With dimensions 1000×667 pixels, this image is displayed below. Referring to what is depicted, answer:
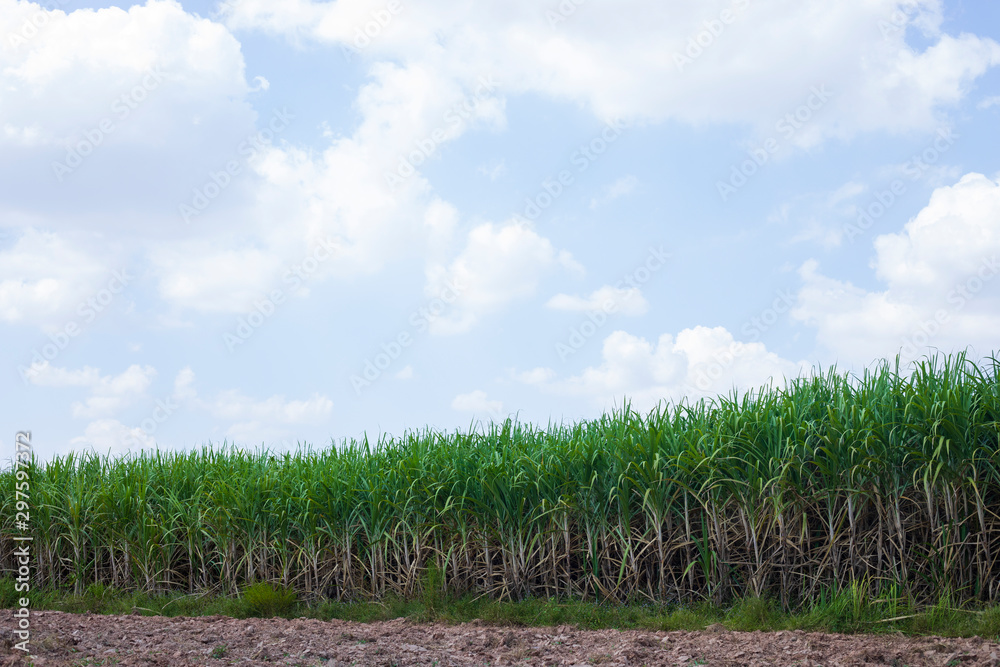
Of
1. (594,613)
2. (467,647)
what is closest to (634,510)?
(594,613)

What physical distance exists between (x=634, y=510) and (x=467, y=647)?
6.13ft

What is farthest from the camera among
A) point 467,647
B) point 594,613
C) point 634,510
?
point 634,510

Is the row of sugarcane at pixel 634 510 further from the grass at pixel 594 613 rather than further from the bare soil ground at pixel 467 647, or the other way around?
the bare soil ground at pixel 467 647

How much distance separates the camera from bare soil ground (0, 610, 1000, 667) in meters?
4.19

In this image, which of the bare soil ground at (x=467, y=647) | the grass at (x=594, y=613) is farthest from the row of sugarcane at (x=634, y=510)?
the bare soil ground at (x=467, y=647)

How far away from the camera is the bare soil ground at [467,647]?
419 cm

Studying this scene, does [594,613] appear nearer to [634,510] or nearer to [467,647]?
[634,510]

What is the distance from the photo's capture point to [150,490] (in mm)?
7984

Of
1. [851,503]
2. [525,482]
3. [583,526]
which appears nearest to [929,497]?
[851,503]

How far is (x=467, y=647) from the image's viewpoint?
15.2ft

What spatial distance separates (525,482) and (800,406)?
2276 millimetres

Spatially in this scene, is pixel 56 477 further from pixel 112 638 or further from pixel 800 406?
pixel 800 406

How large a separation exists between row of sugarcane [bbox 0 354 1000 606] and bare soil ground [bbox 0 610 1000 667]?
77 centimetres

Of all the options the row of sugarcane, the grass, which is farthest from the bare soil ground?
the row of sugarcane
